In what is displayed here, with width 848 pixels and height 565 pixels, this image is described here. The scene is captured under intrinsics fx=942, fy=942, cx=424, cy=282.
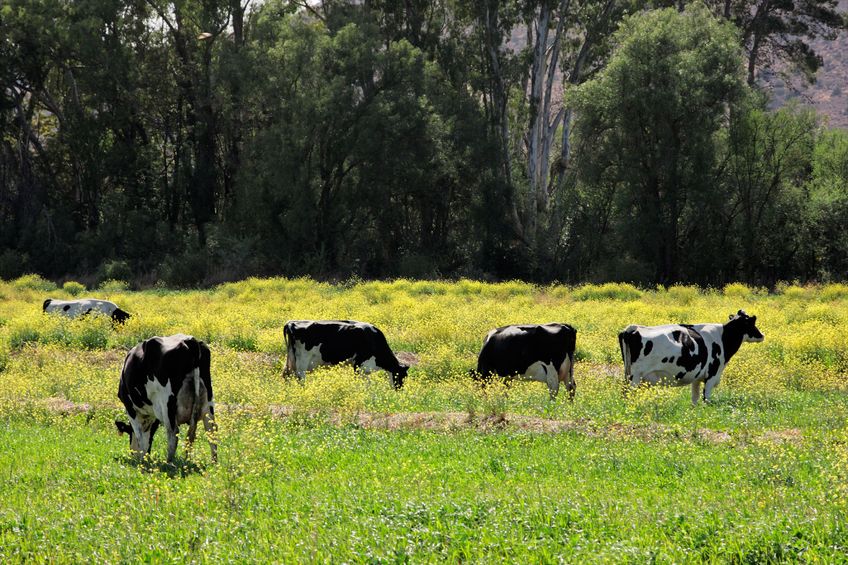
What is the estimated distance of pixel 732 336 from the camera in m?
17.8

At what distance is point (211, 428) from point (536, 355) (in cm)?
681

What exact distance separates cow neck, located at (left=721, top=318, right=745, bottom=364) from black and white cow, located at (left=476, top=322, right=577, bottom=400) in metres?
3.03

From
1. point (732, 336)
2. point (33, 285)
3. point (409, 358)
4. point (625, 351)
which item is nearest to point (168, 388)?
point (625, 351)

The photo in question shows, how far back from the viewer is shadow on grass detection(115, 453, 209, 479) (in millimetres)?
10781

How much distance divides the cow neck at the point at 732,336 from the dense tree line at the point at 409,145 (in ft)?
97.2

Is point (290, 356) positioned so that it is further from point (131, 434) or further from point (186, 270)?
point (186, 270)

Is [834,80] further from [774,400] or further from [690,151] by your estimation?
[774,400]

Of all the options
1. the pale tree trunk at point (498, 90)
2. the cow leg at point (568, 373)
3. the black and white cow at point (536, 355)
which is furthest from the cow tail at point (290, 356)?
the pale tree trunk at point (498, 90)

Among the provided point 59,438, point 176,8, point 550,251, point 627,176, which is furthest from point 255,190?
point 59,438

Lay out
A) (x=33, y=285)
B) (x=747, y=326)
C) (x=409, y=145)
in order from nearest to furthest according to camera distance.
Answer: (x=747, y=326) → (x=33, y=285) → (x=409, y=145)

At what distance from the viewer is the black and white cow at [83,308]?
28188 millimetres

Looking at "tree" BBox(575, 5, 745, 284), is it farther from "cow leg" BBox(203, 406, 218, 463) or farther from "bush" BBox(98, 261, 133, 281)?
"cow leg" BBox(203, 406, 218, 463)

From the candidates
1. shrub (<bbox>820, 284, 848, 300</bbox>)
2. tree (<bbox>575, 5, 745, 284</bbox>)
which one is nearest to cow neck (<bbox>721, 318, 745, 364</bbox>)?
shrub (<bbox>820, 284, 848, 300</bbox>)

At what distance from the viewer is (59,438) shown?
1305 cm
